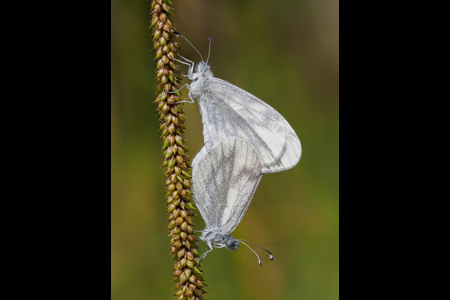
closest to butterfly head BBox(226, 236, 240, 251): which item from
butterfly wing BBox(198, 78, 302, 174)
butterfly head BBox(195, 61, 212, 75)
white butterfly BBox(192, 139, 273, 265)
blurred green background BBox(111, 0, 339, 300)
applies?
white butterfly BBox(192, 139, 273, 265)

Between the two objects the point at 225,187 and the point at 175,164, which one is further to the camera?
the point at 225,187

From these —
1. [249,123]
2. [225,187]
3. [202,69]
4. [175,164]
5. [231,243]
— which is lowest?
[231,243]

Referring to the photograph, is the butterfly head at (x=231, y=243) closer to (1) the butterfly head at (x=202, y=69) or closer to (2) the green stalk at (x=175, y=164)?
(2) the green stalk at (x=175, y=164)

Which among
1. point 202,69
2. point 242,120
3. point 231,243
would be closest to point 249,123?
point 242,120

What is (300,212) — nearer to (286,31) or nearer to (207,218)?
(207,218)

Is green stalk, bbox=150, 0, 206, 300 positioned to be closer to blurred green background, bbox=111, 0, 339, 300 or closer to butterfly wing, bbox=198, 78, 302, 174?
butterfly wing, bbox=198, 78, 302, 174

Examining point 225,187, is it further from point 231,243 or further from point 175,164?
point 175,164

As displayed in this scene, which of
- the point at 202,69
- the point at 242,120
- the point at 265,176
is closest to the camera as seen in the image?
the point at 202,69
